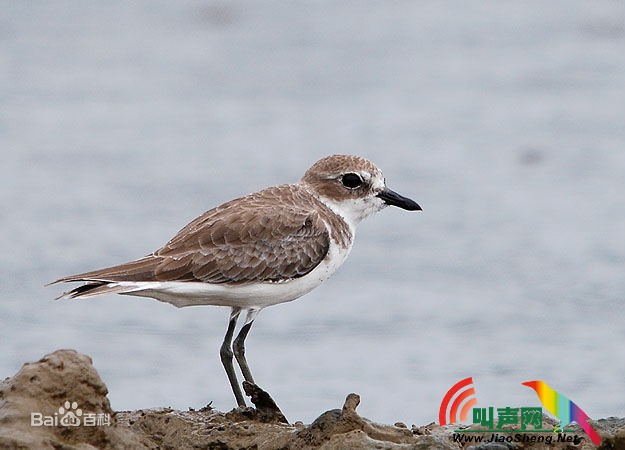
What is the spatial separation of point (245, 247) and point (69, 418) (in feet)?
7.72

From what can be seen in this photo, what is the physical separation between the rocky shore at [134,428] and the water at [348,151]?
235cm

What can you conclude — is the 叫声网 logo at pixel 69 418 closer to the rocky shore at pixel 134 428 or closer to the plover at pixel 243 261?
the rocky shore at pixel 134 428

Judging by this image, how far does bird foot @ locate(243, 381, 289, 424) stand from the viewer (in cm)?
793

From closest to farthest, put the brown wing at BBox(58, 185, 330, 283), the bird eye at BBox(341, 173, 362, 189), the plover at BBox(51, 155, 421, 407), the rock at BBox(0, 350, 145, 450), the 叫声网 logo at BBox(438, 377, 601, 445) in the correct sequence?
the rock at BBox(0, 350, 145, 450) < the 叫声网 logo at BBox(438, 377, 601, 445) < the plover at BBox(51, 155, 421, 407) < the brown wing at BBox(58, 185, 330, 283) < the bird eye at BBox(341, 173, 362, 189)

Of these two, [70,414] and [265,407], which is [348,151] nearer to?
[265,407]

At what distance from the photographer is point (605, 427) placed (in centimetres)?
781

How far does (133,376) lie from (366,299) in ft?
7.92

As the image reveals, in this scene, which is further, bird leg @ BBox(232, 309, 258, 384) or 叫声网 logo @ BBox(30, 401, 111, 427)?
bird leg @ BBox(232, 309, 258, 384)

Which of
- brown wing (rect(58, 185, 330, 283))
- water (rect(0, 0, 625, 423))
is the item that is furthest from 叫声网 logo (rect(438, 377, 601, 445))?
water (rect(0, 0, 625, 423))

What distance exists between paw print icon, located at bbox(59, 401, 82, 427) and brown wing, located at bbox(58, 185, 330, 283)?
178cm

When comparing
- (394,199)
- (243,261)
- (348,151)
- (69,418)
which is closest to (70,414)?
(69,418)

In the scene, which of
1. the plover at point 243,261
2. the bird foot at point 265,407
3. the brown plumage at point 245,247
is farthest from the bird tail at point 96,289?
the bird foot at point 265,407

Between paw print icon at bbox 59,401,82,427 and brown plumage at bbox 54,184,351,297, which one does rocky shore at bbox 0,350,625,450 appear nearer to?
paw print icon at bbox 59,401,82,427

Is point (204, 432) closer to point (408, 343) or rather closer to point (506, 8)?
point (408, 343)
